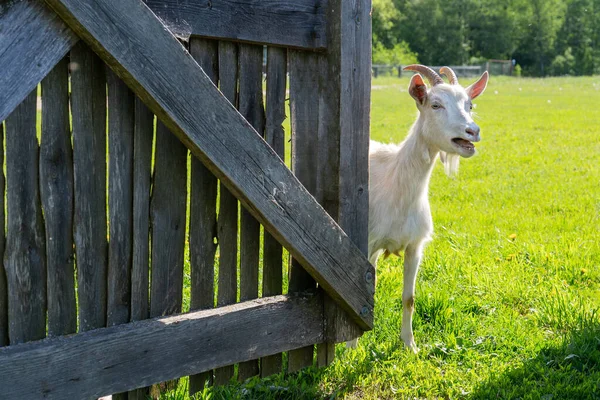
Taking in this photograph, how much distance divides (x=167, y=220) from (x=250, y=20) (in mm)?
964

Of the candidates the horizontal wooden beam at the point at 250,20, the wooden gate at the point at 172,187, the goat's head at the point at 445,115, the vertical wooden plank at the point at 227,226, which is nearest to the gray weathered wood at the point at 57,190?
the wooden gate at the point at 172,187

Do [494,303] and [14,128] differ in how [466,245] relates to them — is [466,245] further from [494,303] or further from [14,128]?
[14,128]

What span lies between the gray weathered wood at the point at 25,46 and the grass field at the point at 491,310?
5.53 feet

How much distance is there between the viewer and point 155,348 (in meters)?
2.98

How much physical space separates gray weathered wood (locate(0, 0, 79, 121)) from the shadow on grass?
291 centimetres

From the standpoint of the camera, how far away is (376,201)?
16.4 ft

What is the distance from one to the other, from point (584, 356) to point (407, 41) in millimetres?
82120

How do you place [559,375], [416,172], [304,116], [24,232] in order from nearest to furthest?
1. [24,232]
2. [304,116]
3. [559,375]
4. [416,172]

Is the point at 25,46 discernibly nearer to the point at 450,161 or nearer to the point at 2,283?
the point at 2,283

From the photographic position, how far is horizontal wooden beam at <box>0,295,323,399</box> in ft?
8.82

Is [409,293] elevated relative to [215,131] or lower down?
lower down

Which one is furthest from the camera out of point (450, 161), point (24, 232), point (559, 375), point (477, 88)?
point (450, 161)

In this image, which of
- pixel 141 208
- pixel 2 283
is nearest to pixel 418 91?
pixel 141 208

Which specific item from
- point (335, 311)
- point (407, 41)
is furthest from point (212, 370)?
point (407, 41)
